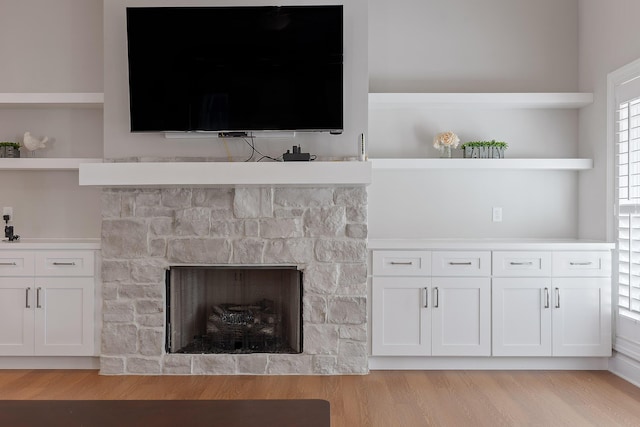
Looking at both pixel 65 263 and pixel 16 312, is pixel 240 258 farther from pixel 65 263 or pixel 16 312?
pixel 16 312

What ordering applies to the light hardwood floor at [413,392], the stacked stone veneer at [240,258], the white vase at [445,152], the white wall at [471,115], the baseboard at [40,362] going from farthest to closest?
the white wall at [471,115], the white vase at [445,152], the baseboard at [40,362], the stacked stone veneer at [240,258], the light hardwood floor at [413,392]

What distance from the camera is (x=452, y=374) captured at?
3.83 metres

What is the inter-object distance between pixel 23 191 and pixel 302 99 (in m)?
2.45

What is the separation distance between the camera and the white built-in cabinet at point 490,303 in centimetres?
387

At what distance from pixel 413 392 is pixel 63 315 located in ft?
8.24

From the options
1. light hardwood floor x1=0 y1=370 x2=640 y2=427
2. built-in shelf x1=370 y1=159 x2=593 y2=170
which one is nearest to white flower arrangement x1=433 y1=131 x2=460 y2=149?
built-in shelf x1=370 y1=159 x2=593 y2=170

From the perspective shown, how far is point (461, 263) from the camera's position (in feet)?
12.8

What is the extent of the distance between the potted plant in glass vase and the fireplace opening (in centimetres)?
154

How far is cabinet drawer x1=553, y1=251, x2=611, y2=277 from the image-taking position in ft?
12.7

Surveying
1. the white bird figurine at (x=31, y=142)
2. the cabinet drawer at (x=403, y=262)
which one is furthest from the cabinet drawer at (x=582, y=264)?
the white bird figurine at (x=31, y=142)

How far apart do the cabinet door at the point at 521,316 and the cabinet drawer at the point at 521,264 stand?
4cm

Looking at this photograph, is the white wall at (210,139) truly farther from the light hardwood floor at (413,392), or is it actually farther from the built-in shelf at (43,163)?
the light hardwood floor at (413,392)

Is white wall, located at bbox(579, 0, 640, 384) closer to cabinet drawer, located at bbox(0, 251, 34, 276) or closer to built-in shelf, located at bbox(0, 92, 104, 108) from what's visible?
built-in shelf, located at bbox(0, 92, 104, 108)

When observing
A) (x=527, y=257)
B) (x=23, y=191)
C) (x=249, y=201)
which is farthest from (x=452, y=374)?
(x=23, y=191)
